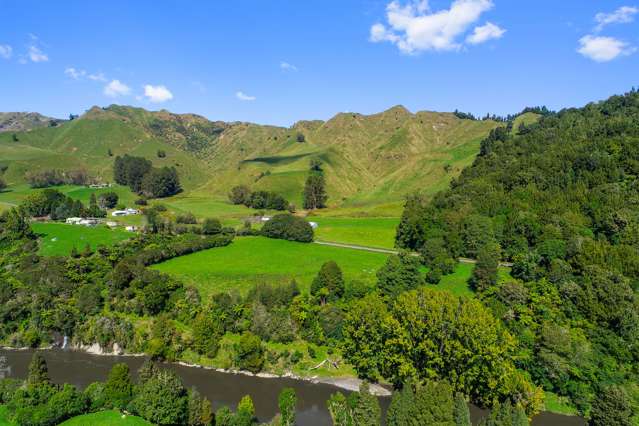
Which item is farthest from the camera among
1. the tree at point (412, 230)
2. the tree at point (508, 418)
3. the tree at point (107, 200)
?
the tree at point (107, 200)

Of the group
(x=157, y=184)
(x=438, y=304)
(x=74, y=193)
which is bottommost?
(x=438, y=304)

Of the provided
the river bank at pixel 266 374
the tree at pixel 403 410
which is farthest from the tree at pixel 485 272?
the tree at pixel 403 410

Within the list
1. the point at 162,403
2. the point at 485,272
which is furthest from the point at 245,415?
the point at 485,272

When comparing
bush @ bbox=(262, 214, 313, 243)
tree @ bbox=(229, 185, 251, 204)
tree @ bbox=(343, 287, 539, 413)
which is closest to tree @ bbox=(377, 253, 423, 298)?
tree @ bbox=(343, 287, 539, 413)

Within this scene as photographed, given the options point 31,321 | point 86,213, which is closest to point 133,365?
point 31,321

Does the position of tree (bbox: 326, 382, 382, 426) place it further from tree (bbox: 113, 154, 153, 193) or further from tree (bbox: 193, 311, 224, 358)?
tree (bbox: 113, 154, 153, 193)

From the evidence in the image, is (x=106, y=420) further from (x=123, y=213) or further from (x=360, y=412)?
(x=123, y=213)

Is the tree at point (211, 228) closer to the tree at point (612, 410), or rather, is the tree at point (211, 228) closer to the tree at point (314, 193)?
the tree at point (314, 193)
